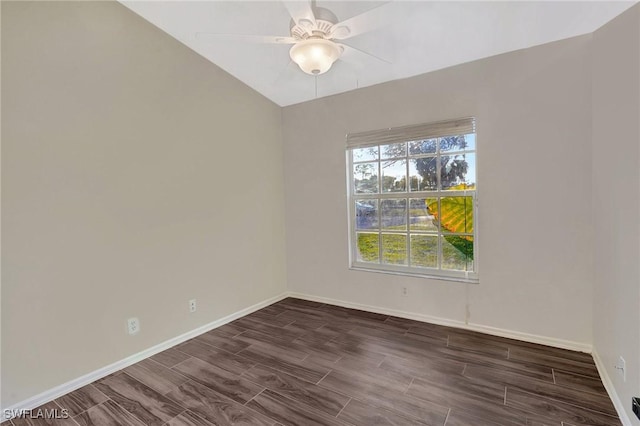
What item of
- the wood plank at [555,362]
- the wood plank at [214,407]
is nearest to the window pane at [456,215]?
the wood plank at [555,362]

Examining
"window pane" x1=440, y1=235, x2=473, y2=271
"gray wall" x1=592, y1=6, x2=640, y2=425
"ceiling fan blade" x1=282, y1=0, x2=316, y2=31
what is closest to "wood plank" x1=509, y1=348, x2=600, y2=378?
"gray wall" x1=592, y1=6, x2=640, y2=425

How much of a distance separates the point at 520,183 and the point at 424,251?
1.05 meters

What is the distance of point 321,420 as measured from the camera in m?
1.72

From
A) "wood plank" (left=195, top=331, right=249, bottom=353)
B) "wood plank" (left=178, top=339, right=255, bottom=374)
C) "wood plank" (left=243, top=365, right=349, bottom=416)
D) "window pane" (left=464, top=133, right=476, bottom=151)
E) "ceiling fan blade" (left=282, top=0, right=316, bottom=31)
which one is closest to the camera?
"ceiling fan blade" (left=282, top=0, right=316, bottom=31)

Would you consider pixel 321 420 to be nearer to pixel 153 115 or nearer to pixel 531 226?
pixel 531 226

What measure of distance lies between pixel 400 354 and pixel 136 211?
2391 millimetres

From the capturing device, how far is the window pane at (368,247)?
134 inches

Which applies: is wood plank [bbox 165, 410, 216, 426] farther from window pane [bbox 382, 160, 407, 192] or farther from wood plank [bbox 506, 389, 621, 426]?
window pane [bbox 382, 160, 407, 192]

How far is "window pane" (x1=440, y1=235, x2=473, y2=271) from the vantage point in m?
2.85

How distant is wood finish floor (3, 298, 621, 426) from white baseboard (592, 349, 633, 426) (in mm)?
39

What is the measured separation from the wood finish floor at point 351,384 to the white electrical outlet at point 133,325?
25 centimetres

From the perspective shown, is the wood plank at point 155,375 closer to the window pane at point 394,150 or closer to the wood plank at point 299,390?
the wood plank at point 299,390

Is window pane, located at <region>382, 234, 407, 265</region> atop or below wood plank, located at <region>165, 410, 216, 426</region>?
atop

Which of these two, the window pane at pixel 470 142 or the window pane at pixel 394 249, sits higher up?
the window pane at pixel 470 142
